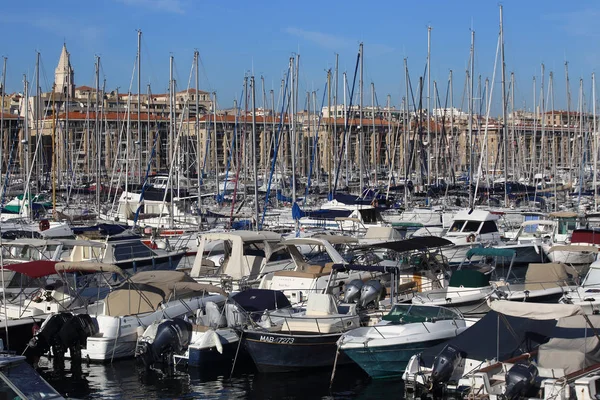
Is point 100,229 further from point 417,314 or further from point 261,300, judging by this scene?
point 417,314

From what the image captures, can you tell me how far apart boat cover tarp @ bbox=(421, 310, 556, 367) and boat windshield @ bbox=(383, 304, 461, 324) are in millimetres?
1861

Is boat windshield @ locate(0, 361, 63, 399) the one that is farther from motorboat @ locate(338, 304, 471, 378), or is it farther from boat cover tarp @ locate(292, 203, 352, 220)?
boat cover tarp @ locate(292, 203, 352, 220)

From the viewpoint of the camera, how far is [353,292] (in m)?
24.0

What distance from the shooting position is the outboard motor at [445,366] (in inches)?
710

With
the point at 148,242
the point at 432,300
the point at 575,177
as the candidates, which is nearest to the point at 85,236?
the point at 148,242

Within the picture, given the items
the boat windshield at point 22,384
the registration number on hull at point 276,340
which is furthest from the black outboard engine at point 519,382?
the boat windshield at point 22,384

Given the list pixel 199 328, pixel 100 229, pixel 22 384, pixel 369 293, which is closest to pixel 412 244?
pixel 369 293

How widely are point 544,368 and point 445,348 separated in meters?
1.98

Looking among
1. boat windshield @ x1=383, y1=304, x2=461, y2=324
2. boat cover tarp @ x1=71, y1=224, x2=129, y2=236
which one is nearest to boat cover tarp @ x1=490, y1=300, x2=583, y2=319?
boat windshield @ x1=383, y1=304, x2=461, y2=324

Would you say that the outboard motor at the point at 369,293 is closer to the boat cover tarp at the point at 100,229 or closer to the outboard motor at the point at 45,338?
the outboard motor at the point at 45,338

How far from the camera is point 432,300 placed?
78.1ft

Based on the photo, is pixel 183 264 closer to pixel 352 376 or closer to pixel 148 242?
pixel 148 242

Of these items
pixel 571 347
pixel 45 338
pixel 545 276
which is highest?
pixel 545 276

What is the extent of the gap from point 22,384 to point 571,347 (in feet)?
32.5
